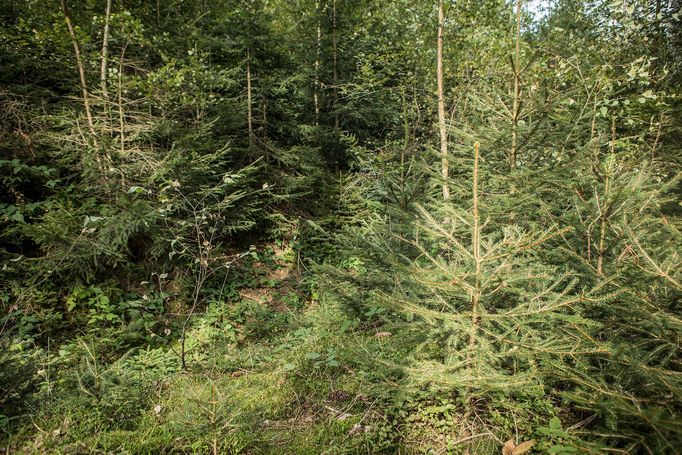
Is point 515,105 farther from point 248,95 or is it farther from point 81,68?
point 81,68

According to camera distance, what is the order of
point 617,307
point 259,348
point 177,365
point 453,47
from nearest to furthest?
point 617,307 < point 177,365 < point 259,348 < point 453,47

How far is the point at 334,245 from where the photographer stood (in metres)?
6.70

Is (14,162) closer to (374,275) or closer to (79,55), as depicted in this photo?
(79,55)

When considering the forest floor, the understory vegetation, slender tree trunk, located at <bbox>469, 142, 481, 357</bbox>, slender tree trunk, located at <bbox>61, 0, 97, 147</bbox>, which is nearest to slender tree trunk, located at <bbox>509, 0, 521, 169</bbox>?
the understory vegetation

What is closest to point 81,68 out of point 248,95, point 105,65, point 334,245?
point 105,65

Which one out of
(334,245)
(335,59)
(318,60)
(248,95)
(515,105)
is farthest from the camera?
(318,60)

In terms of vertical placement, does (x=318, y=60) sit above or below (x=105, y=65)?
above

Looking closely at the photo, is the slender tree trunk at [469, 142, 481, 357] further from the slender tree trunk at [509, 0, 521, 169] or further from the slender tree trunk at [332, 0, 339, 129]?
the slender tree trunk at [332, 0, 339, 129]

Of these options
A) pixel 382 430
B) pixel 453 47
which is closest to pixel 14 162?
pixel 382 430

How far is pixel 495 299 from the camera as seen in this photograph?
3246 mm

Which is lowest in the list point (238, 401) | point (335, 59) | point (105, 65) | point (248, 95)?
point (238, 401)

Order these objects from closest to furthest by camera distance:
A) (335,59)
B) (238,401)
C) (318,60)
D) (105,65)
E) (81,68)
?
(238,401), (81,68), (105,65), (335,59), (318,60)

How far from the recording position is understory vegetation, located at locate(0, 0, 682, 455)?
8.91ft

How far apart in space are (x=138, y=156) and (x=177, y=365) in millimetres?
3856
